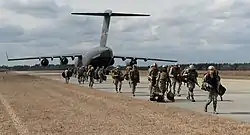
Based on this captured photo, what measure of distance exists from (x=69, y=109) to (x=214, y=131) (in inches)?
320

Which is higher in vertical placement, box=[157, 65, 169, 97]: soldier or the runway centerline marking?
box=[157, 65, 169, 97]: soldier

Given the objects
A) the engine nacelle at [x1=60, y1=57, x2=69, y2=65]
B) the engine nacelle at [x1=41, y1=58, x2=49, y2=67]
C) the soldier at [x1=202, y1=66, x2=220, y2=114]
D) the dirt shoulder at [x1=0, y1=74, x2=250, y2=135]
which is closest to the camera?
the dirt shoulder at [x1=0, y1=74, x2=250, y2=135]

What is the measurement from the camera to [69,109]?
2028 cm

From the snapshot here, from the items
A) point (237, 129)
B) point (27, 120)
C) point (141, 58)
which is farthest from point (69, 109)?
point (141, 58)

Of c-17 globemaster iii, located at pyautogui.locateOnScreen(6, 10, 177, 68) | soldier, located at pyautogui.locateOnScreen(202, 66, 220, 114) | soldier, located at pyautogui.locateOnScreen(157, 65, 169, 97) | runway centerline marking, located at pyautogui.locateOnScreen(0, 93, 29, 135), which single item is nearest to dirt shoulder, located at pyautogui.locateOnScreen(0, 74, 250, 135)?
runway centerline marking, located at pyautogui.locateOnScreen(0, 93, 29, 135)

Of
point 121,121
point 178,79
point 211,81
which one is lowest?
point 121,121

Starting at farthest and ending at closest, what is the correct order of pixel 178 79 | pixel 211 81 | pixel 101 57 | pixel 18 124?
pixel 101 57, pixel 178 79, pixel 211 81, pixel 18 124

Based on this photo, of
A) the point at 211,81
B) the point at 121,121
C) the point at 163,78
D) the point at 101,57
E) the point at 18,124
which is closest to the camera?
the point at 18,124

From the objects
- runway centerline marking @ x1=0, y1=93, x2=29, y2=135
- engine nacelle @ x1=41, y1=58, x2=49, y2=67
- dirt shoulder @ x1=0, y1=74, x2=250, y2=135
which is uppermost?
engine nacelle @ x1=41, y1=58, x2=49, y2=67

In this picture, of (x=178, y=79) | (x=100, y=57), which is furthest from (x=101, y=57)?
(x=178, y=79)

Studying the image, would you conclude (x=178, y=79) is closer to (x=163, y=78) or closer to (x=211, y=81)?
(x=163, y=78)

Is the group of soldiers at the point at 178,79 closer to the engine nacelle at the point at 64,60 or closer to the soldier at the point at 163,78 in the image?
the soldier at the point at 163,78

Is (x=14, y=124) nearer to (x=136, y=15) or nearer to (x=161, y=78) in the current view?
(x=161, y=78)

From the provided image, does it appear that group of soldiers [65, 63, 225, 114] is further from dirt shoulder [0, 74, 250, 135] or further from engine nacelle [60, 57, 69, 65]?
engine nacelle [60, 57, 69, 65]
